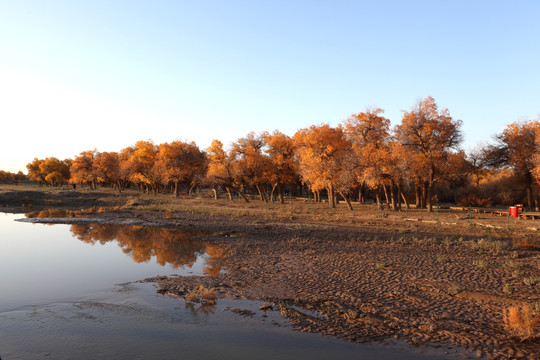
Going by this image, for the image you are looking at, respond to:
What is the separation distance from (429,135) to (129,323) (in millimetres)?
35558

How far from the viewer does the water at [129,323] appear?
8156 millimetres

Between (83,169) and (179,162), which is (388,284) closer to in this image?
(179,162)

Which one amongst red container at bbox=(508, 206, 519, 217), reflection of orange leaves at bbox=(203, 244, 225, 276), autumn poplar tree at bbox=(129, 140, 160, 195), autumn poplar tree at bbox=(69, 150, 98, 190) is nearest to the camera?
reflection of orange leaves at bbox=(203, 244, 225, 276)

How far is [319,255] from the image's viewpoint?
17.8 metres

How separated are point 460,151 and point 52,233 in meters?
42.7

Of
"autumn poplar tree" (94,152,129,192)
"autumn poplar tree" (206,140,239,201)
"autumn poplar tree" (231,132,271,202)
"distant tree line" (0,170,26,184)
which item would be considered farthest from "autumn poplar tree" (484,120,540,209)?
"distant tree line" (0,170,26,184)

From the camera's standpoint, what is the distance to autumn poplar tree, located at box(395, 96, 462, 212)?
36.0 metres

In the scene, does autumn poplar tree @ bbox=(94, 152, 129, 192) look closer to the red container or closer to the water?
the water

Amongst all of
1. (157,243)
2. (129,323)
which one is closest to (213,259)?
(157,243)

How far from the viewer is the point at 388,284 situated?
41.5 ft

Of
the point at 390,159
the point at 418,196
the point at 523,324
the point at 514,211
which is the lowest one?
the point at 523,324

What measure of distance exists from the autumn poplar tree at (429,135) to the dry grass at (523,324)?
2867 centimetres

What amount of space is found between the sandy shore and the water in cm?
66

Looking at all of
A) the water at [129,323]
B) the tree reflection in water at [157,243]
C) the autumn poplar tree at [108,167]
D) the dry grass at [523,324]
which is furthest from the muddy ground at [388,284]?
the autumn poplar tree at [108,167]
